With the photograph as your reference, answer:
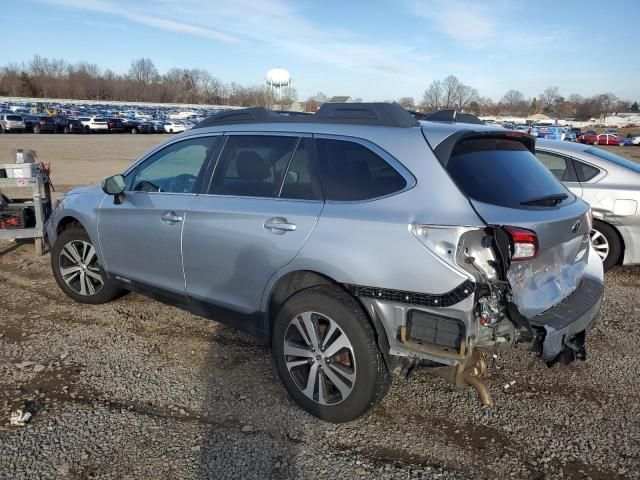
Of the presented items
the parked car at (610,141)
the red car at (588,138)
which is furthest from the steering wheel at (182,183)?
the parked car at (610,141)

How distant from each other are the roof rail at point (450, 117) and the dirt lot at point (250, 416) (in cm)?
182

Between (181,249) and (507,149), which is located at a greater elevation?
(507,149)

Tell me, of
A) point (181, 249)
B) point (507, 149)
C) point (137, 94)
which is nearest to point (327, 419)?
point (181, 249)

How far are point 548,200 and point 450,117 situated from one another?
0.97 metres

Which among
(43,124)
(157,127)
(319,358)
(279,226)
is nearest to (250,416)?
(319,358)

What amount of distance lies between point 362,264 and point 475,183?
2.50 feet

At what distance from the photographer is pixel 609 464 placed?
2891 millimetres

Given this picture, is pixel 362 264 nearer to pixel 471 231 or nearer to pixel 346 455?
pixel 471 231

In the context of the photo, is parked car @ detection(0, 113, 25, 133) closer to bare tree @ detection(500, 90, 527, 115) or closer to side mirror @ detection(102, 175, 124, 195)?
side mirror @ detection(102, 175, 124, 195)

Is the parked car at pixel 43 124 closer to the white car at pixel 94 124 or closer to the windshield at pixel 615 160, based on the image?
the white car at pixel 94 124

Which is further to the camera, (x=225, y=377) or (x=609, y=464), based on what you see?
(x=225, y=377)

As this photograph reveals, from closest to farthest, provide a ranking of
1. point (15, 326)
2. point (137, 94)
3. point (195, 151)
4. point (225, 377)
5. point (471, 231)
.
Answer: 1. point (471, 231)
2. point (225, 377)
3. point (195, 151)
4. point (15, 326)
5. point (137, 94)

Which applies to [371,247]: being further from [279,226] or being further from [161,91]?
[161,91]

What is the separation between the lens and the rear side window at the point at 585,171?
6.27 metres
